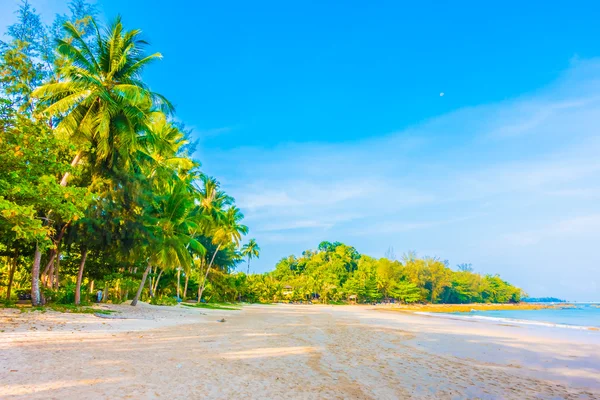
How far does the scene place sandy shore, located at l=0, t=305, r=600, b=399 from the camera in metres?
4.80

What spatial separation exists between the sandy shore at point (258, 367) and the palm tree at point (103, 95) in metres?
7.33

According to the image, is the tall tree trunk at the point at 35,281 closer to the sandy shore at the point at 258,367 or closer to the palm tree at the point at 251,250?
the sandy shore at the point at 258,367

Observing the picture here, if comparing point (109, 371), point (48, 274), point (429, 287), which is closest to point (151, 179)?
point (48, 274)

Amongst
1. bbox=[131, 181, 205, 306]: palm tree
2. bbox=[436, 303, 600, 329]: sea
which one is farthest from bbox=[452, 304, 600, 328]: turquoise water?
bbox=[131, 181, 205, 306]: palm tree

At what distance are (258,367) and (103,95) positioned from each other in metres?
12.5

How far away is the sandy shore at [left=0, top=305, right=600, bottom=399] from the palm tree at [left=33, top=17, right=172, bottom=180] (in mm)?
7329

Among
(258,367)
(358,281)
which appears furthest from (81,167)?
(358,281)

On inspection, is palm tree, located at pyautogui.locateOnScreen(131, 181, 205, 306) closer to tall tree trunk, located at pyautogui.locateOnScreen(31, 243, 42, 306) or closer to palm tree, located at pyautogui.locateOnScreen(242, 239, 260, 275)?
tall tree trunk, located at pyautogui.locateOnScreen(31, 243, 42, 306)

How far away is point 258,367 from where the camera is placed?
6402 millimetres

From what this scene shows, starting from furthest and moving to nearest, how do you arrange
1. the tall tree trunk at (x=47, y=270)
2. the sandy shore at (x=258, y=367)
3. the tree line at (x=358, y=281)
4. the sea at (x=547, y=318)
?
the tree line at (x=358, y=281), the sea at (x=547, y=318), the tall tree trunk at (x=47, y=270), the sandy shore at (x=258, y=367)

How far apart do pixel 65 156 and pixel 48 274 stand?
563cm

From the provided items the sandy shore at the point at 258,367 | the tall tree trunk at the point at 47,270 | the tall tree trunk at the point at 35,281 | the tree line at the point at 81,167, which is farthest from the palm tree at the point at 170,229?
the sandy shore at the point at 258,367

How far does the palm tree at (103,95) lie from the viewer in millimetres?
13664

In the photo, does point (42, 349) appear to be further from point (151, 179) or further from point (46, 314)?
point (151, 179)
